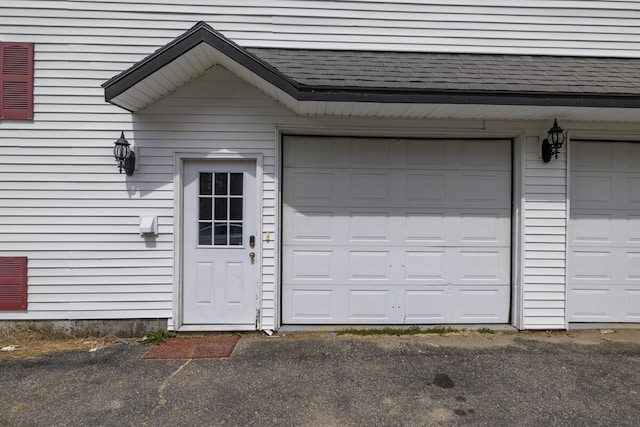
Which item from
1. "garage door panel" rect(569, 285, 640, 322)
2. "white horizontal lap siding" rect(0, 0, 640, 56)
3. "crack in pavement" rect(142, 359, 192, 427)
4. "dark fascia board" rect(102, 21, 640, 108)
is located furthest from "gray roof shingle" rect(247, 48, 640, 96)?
"crack in pavement" rect(142, 359, 192, 427)

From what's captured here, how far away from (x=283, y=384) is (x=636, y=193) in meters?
4.99

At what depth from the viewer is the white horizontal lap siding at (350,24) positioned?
437 centimetres

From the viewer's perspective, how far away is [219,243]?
4.46 metres

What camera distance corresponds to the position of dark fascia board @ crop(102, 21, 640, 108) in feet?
12.1

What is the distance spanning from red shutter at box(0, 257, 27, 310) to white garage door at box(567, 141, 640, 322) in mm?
6845

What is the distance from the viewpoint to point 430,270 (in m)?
4.61

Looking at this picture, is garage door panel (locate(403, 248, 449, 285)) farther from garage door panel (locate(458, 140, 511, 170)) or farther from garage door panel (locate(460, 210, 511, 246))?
garage door panel (locate(458, 140, 511, 170))

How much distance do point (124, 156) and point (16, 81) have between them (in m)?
1.65

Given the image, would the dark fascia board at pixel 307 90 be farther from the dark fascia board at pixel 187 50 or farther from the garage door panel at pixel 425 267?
the garage door panel at pixel 425 267

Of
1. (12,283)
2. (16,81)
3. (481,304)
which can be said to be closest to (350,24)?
(481,304)

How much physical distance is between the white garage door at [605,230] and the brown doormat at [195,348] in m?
4.38

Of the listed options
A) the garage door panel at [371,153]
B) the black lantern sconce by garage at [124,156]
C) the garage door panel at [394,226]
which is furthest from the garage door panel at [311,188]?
the black lantern sconce by garage at [124,156]

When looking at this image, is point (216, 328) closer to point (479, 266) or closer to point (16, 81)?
point (479, 266)

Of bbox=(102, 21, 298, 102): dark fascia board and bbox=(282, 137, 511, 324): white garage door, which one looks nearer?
bbox=(102, 21, 298, 102): dark fascia board
